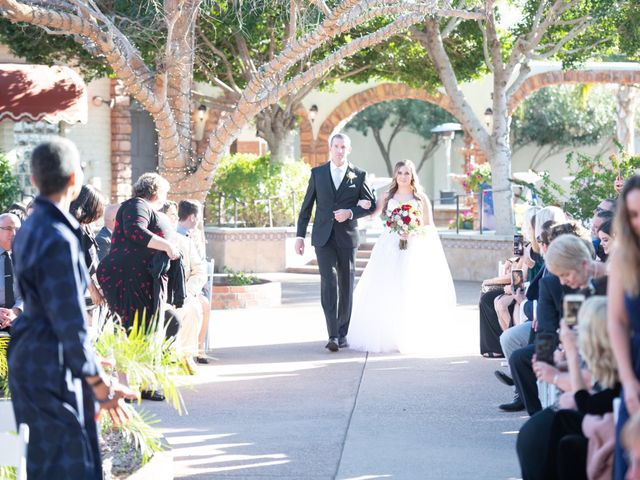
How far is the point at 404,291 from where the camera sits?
33.9ft

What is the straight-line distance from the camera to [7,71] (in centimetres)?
1795

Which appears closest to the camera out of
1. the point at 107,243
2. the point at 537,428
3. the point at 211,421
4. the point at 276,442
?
the point at 537,428

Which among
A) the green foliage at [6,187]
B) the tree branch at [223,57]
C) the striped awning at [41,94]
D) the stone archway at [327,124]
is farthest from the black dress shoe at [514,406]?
the stone archway at [327,124]

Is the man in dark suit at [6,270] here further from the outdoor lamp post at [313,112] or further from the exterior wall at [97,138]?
the outdoor lamp post at [313,112]

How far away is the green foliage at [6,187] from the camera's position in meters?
18.5

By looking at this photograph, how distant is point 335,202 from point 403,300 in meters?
1.12

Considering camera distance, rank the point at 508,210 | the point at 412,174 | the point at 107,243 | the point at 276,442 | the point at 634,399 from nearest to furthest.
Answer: the point at 634,399, the point at 276,442, the point at 107,243, the point at 412,174, the point at 508,210

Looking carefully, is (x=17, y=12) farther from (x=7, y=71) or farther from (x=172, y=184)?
(x=7, y=71)

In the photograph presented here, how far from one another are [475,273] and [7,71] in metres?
8.35

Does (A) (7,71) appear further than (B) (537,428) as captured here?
Answer: Yes

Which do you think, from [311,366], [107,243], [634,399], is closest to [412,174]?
[311,366]

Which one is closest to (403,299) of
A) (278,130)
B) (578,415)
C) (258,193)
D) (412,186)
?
(412,186)

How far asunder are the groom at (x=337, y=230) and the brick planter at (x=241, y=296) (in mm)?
3572

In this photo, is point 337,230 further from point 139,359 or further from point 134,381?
point 134,381
